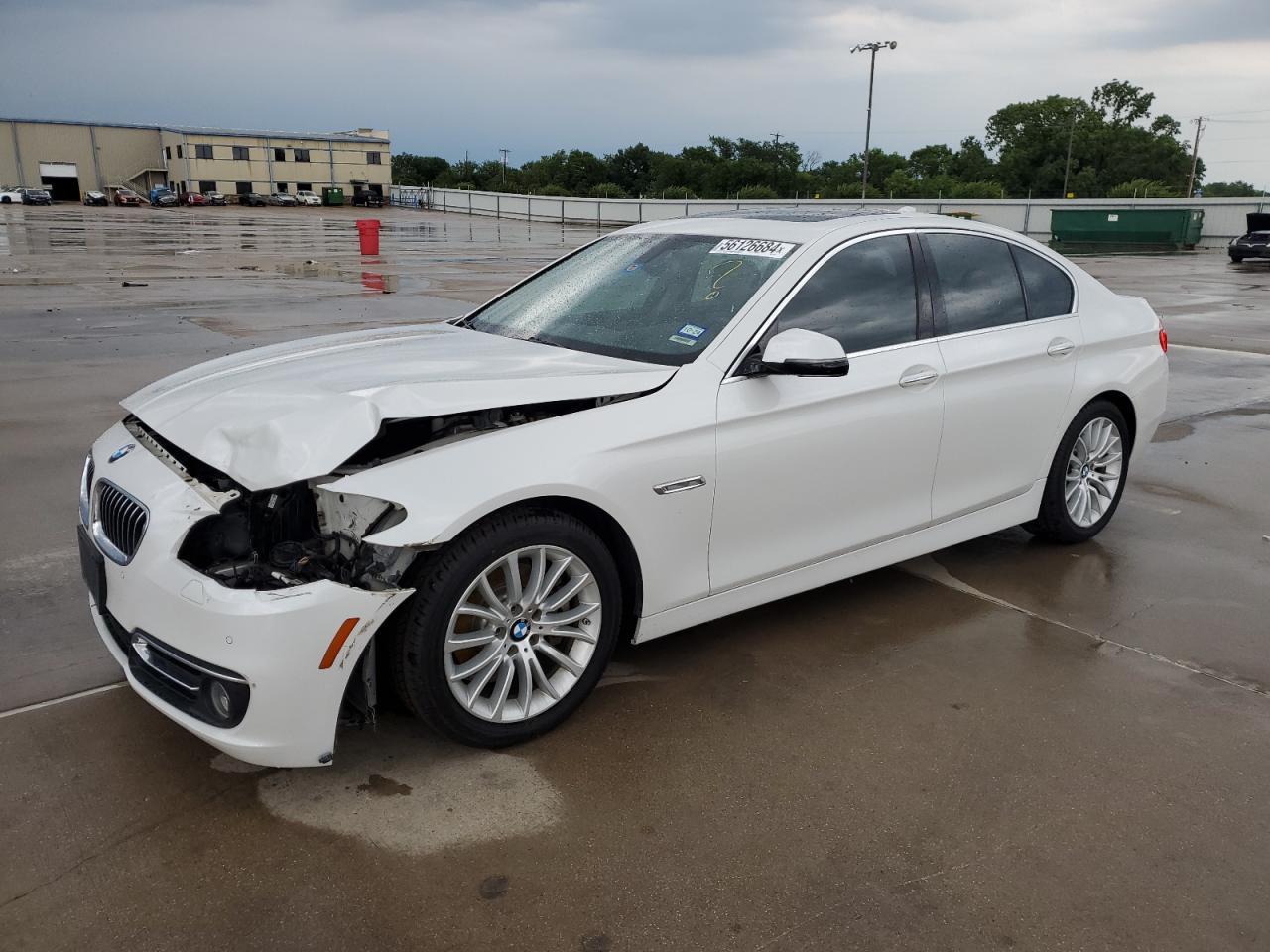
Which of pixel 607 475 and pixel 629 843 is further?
pixel 607 475

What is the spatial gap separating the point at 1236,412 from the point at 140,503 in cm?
853

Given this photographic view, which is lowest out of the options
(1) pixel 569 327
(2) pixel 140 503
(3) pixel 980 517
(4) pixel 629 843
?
(4) pixel 629 843

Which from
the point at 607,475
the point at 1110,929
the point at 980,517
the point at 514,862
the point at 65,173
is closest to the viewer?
the point at 1110,929

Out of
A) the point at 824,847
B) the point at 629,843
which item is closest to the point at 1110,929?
the point at 824,847

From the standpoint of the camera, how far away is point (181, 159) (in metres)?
91.5

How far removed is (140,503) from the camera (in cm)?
301

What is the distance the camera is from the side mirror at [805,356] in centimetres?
344

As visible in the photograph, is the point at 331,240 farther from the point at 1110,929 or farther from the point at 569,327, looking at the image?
the point at 1110,929

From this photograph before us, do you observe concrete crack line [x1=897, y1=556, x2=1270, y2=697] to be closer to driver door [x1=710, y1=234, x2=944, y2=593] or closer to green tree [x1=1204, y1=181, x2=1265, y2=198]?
driver door [x1=710, y1=234, x2=944, y2=593]

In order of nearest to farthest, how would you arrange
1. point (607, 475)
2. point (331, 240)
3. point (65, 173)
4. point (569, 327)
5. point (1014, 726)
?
point (607, 475), point (1014, 726), point (569, 327), point (331, 240), point (65, 173)

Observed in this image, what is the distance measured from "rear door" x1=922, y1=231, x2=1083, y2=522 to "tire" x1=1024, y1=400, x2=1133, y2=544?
0.50 ft

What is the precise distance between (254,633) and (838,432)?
2185mm

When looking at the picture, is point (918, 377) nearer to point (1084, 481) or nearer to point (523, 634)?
point (1084, 481)

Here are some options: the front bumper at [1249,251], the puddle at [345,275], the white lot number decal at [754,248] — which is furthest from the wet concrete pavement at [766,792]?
the front bumper at [1249,251]
